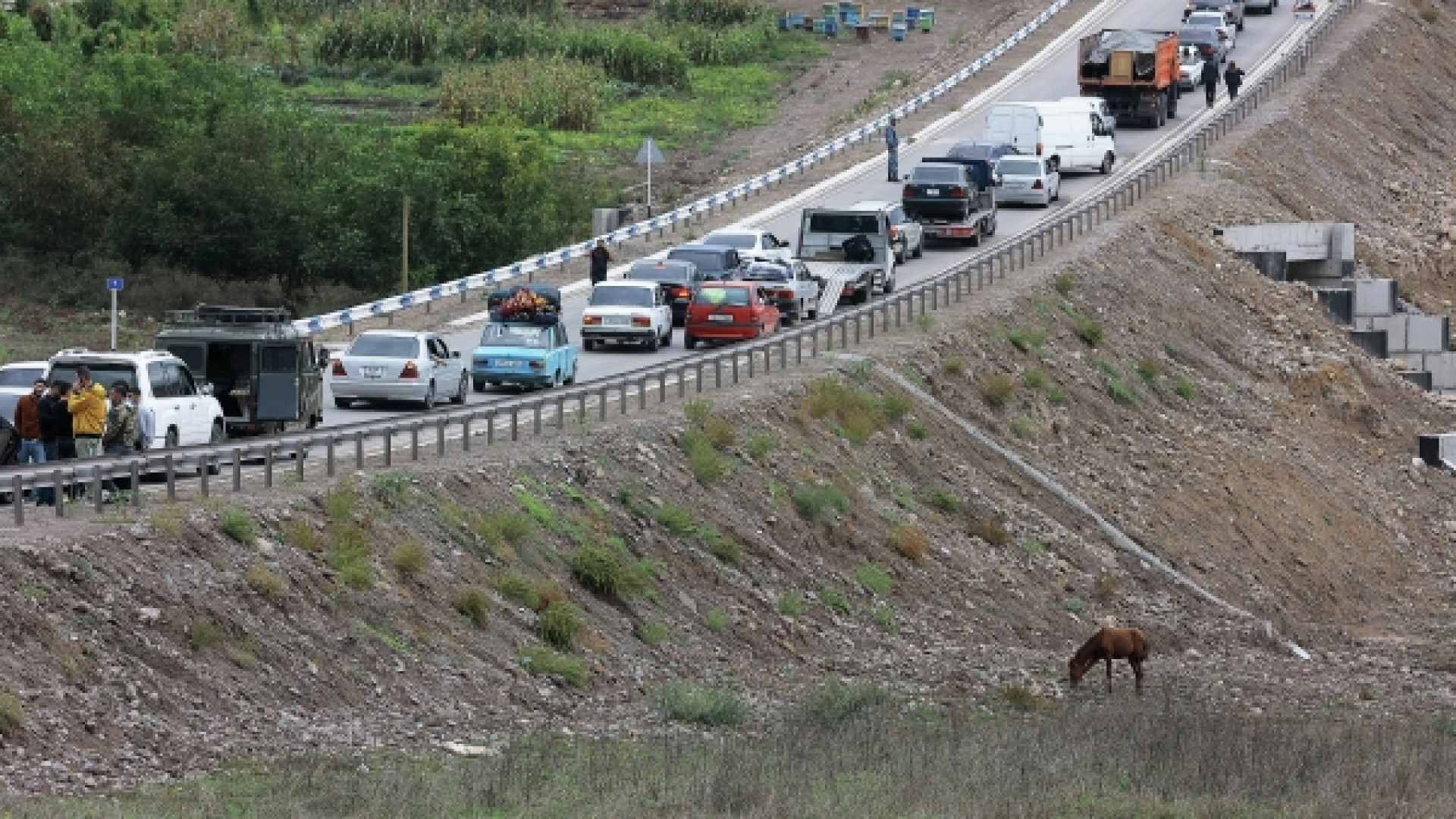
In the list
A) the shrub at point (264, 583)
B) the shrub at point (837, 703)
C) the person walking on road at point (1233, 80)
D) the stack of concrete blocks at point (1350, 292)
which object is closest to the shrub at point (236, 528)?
the shrub at point (264, 583)

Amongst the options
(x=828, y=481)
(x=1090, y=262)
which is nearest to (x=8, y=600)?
(x=828, y=481)

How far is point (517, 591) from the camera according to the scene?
1155 inches

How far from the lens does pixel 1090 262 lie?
57.2 m

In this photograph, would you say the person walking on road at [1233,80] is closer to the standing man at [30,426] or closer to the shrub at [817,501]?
the shrub at [817,501]

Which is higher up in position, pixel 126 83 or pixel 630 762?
pixel 126 83

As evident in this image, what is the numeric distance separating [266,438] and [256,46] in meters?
73.3

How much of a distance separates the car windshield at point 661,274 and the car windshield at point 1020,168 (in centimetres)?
1676

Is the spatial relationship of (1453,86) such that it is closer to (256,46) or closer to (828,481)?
(256,46)

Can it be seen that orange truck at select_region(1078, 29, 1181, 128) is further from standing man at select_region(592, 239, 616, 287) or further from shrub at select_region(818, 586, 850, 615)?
shrub at select_region(818, 586, 850, 615)

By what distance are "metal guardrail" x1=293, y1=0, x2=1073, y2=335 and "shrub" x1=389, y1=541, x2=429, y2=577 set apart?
1300 cm

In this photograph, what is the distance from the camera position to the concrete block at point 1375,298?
2534 inches

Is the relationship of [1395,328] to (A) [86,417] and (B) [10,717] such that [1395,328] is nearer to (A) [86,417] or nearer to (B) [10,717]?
(A) [86,417]

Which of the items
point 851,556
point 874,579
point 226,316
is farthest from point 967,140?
point 226,316

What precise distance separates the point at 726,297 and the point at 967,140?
27221 millimetres
